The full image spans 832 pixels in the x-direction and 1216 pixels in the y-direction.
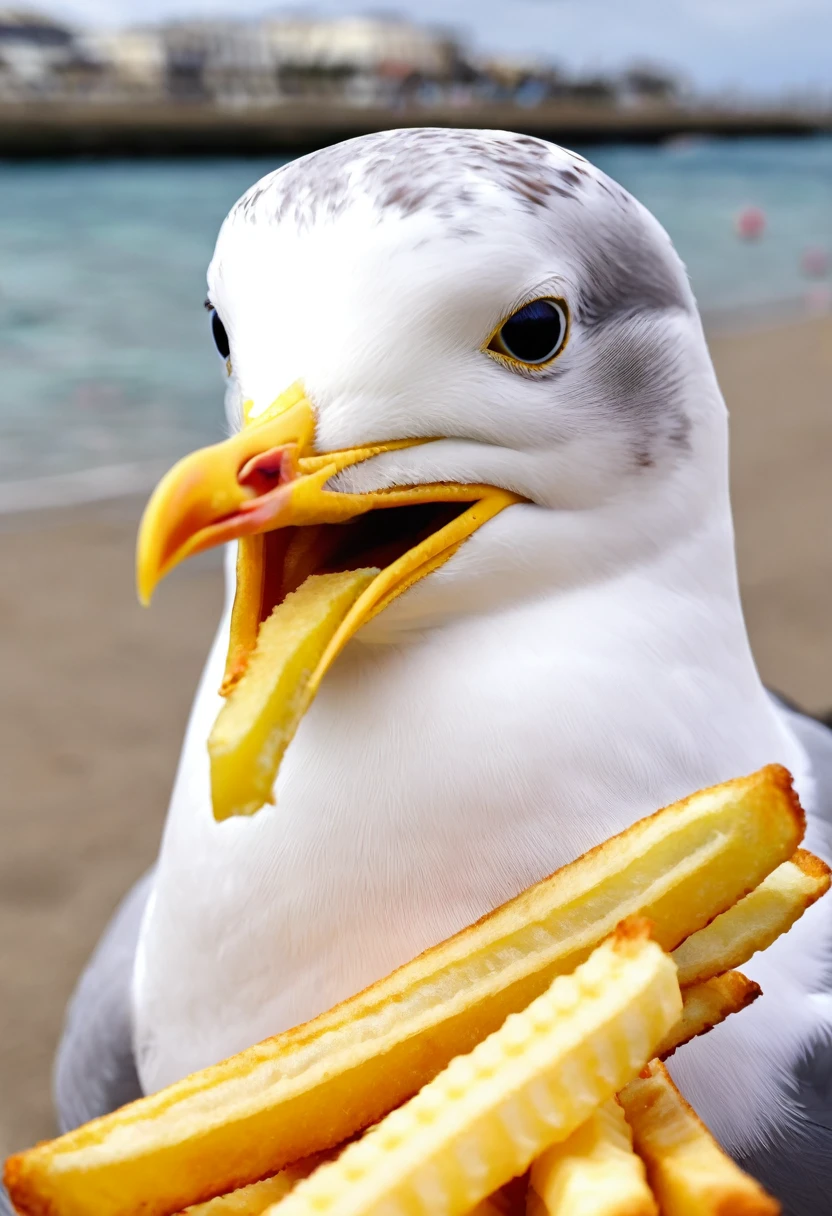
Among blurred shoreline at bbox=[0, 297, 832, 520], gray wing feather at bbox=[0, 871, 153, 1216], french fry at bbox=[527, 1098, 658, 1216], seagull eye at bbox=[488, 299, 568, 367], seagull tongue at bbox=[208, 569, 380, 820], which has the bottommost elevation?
blurred shoreline at bbox=[0, 297, 832, 520]

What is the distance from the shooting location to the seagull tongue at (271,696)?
0.88 meters

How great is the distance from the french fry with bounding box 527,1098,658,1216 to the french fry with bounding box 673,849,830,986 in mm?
138

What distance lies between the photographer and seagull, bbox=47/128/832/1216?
992mm

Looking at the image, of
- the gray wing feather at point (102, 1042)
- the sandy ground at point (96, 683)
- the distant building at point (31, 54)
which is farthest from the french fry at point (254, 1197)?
the distant building at point (31, 54)

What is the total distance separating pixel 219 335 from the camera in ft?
3.82

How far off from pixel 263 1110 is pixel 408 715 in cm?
36

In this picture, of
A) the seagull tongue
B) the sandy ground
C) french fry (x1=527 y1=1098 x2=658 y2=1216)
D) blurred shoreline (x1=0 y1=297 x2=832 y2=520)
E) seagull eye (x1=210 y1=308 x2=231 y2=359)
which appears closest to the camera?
french fry (x1=527 y1=1098 x2=658 y2=1216)

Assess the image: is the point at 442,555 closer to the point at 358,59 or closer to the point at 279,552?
the point at 279,552

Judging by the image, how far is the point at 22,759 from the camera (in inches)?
128

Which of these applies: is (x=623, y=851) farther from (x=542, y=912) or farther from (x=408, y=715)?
(x=408, y=715)

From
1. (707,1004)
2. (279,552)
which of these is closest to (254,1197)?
(707,1004)

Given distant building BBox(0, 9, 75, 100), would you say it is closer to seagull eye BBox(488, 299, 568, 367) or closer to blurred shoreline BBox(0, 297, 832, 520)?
blurred shoreline BBox(0, 297, 832, 520)

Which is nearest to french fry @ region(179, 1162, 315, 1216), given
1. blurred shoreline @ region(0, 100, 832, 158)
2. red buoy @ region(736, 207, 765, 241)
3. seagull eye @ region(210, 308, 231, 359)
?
seagull eye @ region(210, 308, 231, 359)

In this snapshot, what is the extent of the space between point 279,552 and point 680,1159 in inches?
22.1
